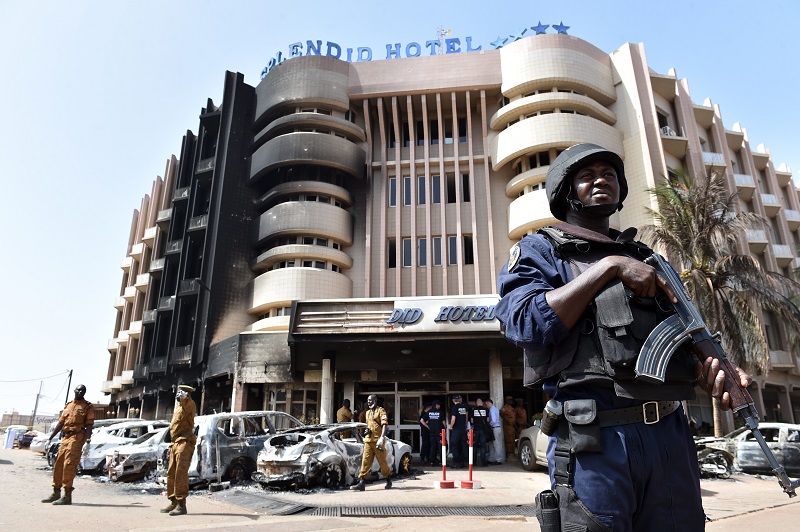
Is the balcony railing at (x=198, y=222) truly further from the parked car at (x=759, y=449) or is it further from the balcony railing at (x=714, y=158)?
the balcony railing at (x=714, y=158)

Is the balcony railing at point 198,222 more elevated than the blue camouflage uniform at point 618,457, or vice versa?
the balcony railing at point 198,222

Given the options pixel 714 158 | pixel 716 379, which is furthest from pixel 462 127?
pixel 716 379

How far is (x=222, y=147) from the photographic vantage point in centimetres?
2802

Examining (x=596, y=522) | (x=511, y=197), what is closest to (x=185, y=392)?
(x=596, y=522)

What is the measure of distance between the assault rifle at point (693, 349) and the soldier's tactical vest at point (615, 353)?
0.12 feet

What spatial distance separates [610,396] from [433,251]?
2415 centimetres

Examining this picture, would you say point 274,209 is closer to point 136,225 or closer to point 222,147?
point 222,147

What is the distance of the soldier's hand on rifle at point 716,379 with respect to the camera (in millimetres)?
→ 1737

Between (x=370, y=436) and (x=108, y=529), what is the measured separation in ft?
15.7

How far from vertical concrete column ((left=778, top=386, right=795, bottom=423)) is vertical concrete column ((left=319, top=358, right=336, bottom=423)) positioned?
2379 centimetres

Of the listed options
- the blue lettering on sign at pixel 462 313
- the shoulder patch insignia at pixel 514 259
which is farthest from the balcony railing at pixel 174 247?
the shoulder patch insignia at pixel 514 259

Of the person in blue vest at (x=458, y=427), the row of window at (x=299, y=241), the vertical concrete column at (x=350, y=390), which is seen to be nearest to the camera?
the person in blue vest at (x=458, y=427)

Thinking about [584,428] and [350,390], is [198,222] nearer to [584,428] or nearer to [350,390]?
[350,390]

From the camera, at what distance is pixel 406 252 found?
26109mm
